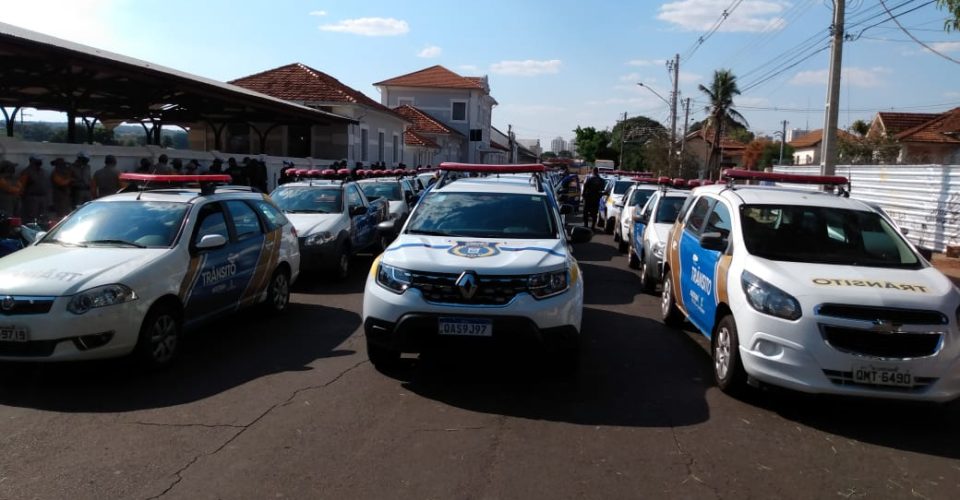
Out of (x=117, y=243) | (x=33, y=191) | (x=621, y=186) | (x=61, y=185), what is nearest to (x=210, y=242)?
(x=117, y=243)

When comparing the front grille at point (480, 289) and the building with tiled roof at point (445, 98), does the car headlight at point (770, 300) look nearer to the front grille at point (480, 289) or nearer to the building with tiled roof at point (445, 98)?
the front grille at point (480, 289)

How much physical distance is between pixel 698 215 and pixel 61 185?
10.8 meters

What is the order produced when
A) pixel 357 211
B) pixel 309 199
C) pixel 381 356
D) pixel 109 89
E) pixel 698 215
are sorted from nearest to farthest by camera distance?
pixel 381 356 < pixel 698 215 < pixel 357 211 < pixel 309 199 < pixel 109 89

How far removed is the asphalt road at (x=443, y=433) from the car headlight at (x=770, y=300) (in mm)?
831

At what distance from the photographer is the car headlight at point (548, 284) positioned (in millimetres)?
5797

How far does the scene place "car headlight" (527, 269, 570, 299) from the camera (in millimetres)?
5797

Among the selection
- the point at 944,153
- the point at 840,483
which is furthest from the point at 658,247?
the point at 944,153

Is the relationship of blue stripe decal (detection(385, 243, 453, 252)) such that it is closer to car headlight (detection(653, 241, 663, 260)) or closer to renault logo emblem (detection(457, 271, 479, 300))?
renault logo emblem (detection(457, 271, 479, 300))

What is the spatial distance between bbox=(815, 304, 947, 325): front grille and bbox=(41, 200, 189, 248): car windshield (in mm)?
5714

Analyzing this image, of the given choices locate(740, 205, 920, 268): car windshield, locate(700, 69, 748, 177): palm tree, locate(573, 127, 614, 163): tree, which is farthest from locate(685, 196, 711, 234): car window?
locate(573, 127, 614, 163): tree

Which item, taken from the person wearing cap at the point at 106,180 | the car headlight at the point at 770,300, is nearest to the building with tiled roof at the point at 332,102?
the person wearing cap at the point at 106,180

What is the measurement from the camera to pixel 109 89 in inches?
752

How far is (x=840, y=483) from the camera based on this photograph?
14.5ft

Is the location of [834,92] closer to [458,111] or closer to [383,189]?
[383,189]
